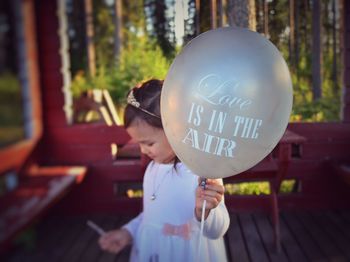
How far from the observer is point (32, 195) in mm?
2582

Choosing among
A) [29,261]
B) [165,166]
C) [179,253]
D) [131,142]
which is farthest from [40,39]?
[179,253]

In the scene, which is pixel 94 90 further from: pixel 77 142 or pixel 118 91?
pixel 77 142

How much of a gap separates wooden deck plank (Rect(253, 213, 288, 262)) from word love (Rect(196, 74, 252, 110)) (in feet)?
5.38

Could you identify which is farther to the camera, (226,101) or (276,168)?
(276,168)

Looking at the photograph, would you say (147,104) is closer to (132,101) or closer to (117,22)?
(132,101)

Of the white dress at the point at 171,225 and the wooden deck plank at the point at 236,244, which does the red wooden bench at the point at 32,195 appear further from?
the wooden deck plank at the point at 236,244

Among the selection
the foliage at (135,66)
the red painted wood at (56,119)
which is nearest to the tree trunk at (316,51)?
the foliage at (135,66)

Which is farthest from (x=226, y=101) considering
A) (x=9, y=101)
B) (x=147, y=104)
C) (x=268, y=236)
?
(x=9, y=101)

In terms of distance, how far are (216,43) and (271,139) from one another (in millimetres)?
308

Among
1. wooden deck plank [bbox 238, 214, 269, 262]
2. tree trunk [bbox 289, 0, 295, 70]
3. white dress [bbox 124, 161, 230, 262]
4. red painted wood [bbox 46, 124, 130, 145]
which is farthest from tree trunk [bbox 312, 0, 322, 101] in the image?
white dress [bbox 124, 161, 230, 262]

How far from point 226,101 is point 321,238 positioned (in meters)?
2.00

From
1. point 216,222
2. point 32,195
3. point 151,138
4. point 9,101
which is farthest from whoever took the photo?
point 9,101

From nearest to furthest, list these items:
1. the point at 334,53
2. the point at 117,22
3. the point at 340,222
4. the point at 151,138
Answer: the point at 151,138
the point at 340,222
the point at 334,53
the point at 117,22

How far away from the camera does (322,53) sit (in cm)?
289
